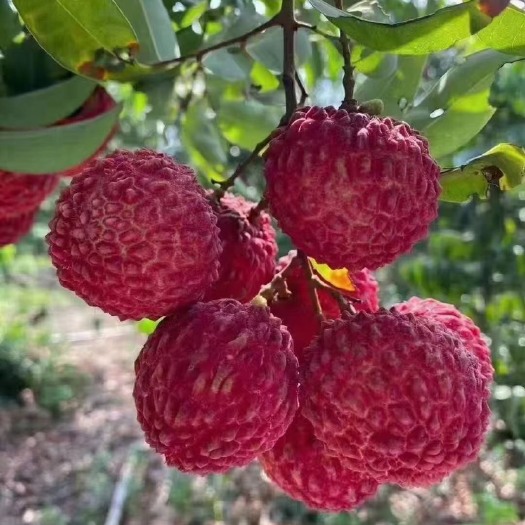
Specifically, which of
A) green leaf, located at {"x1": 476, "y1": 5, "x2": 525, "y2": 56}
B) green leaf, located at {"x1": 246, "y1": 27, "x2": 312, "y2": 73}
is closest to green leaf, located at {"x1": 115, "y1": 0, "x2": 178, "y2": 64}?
green leaf, located at {"x1": 246, "y1": 27, "x2": 312, "y2": 73}

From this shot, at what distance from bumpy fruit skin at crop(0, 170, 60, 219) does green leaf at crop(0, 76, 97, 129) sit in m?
0.07

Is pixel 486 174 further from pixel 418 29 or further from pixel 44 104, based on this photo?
pixel 44 104

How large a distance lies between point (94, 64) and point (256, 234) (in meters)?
0.23

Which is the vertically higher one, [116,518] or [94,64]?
[94,64]

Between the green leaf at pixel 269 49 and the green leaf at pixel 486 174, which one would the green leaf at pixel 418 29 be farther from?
the green leaf at pixel 269 49

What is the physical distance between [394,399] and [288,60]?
1.05 feet

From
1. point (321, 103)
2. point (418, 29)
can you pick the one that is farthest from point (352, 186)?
point (321, 103)

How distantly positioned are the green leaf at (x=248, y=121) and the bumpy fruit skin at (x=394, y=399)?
0.44m

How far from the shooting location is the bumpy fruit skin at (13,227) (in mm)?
1002

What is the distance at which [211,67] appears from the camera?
98 cm

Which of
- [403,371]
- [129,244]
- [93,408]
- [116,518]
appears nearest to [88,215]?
[129,244]

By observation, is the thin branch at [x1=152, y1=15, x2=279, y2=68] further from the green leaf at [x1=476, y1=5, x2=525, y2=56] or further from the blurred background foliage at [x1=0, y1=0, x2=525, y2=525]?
the green leaf at [x1=476, y1=5, x2=525, y2=56]

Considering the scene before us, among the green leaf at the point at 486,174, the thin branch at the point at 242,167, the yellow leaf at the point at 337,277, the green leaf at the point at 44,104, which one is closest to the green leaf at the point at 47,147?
the green leaf at the point at 44,104

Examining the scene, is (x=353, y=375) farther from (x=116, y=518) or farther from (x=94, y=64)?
(x=116, y=518)
